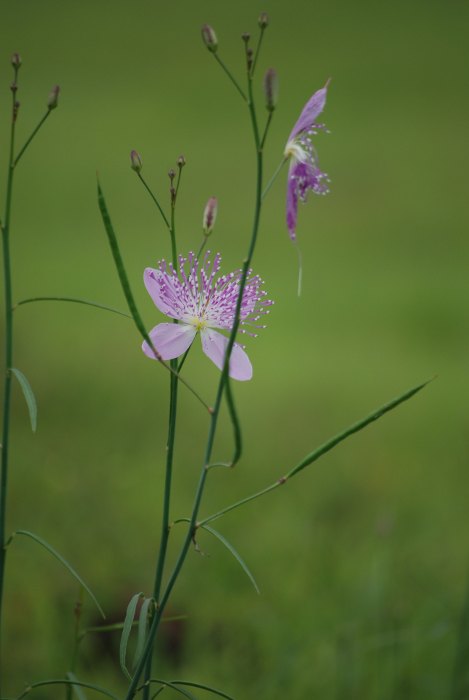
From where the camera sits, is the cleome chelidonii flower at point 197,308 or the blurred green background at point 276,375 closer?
the cleome chelidonii flower at point 197,308

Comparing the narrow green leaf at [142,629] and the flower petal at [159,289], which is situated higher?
the flower petal at [159,289]

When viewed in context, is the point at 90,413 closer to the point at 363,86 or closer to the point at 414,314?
the point at 414,314

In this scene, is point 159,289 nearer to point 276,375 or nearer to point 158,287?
point 158,287

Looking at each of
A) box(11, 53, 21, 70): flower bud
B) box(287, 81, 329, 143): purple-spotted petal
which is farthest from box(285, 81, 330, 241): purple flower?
box(11, 53, 21, 70): flower bud

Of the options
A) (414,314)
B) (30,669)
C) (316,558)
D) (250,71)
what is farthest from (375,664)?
(414,314)

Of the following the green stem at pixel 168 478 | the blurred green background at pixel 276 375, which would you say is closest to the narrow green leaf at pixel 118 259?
the green stem at pixel 168 478

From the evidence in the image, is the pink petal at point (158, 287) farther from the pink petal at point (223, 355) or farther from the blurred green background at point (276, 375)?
the blurred green background at point (276, 375)

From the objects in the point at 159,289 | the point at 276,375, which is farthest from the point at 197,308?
the point at 276,375
